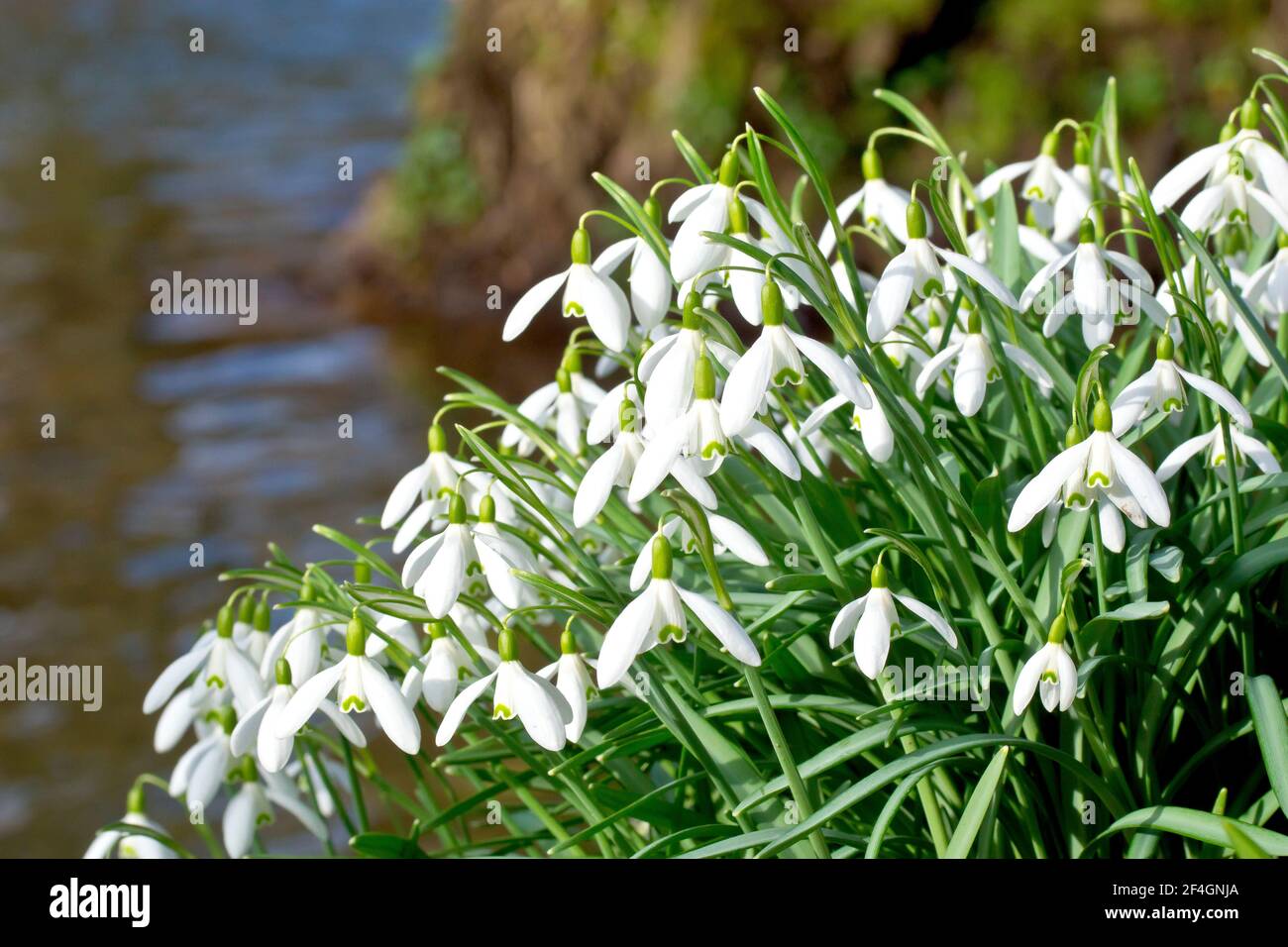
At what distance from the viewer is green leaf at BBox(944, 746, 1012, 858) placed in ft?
3.16

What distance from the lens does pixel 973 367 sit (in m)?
1.07

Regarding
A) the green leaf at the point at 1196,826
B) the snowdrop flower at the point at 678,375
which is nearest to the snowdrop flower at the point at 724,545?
the snowdrop flower at the point at 678,375

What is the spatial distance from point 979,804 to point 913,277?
40 centimetres

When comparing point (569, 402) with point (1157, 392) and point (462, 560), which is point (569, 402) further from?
point (1157, 392)

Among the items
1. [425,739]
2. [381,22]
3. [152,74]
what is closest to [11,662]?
[425,739]

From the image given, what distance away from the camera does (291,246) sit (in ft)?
23.3

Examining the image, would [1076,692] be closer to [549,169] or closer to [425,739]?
[425,739]

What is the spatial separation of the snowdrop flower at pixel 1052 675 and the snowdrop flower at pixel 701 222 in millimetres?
367

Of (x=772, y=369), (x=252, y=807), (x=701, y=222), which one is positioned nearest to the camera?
(x=772, y=369)

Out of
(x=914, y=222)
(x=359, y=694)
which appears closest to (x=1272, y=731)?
(x=914, y=222)

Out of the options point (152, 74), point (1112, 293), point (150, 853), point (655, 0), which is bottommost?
point (150, 853)

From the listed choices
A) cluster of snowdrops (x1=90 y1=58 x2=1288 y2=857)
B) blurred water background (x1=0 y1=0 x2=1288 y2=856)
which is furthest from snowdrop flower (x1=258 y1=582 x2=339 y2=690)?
blurred water background (x1=0 y1=0 x2=1288 y2=856)

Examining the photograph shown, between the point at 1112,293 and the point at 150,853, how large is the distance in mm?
1004

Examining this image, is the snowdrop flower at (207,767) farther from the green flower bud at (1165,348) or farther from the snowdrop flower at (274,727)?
the green flower bud at (1165,348)
